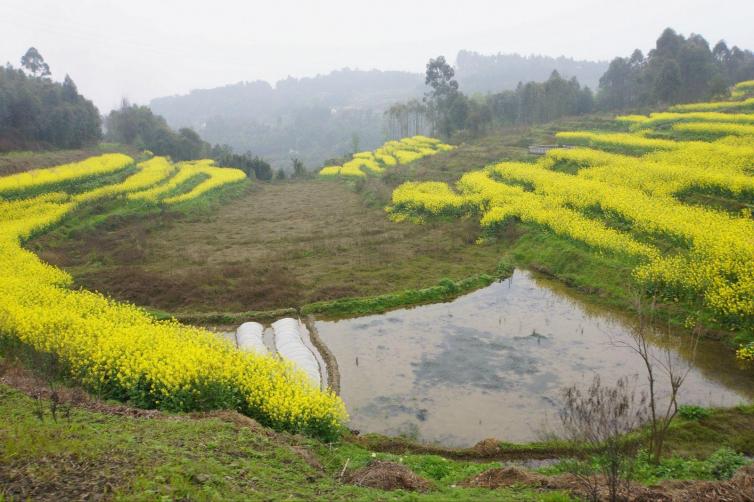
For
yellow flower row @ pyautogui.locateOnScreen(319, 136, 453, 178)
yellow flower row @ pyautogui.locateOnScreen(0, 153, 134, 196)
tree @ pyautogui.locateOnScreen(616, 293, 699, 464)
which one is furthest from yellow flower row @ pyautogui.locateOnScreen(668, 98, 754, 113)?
yellow flower row @ pyautogui.locateOnScreen(0, 153, 134, 196)

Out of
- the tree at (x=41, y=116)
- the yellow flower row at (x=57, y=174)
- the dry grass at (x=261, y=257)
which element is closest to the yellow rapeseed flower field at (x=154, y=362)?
the dry grass at (x=261, y=257)

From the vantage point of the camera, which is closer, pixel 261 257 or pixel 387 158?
pixel 261 257

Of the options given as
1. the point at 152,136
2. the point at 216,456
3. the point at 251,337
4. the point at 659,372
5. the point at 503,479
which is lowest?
the point at 659,372

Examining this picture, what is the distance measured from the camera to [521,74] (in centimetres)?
16912

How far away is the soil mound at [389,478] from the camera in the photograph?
24.4 ft

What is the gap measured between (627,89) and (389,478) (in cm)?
7424

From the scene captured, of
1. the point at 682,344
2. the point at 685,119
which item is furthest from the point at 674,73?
the point at 682,344

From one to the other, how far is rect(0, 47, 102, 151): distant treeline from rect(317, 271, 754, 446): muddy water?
4374cm

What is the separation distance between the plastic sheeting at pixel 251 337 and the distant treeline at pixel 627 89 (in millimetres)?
52013

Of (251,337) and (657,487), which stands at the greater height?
(657,487)

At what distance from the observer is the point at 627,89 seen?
68688mm

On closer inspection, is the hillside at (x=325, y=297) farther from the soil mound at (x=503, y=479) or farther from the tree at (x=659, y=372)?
the tree at (x=659, y=372)

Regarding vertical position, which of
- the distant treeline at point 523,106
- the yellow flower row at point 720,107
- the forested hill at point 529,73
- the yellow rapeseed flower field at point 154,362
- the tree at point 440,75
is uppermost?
the forested hill at point 529,73

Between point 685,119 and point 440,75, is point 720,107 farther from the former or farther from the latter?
point 440,75
